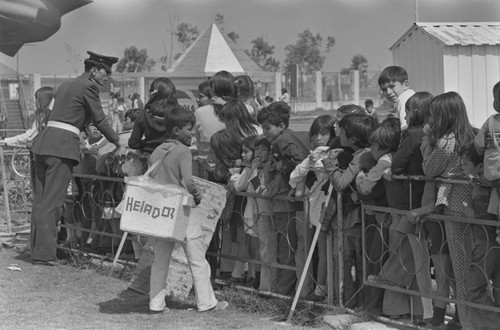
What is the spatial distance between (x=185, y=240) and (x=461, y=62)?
7689 millimetres

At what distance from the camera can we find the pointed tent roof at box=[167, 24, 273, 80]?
28.1 meters

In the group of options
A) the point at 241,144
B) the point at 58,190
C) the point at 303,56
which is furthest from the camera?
the point at 303,56

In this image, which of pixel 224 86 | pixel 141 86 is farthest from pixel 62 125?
pixel 141 86

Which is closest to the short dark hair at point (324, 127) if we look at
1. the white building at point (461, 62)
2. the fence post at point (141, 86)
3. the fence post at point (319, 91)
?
the white building at point (461, 62)

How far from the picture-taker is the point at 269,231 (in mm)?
6023

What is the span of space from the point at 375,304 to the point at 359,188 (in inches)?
30.0

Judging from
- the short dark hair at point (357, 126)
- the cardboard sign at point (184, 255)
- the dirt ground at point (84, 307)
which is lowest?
the dirt ground at point (84, 307)

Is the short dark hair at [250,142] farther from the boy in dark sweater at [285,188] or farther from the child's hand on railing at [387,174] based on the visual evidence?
the child's hand on railing at [387,174]

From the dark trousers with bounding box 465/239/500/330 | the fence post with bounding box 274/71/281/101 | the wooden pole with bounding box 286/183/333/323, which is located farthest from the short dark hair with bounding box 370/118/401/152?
the fence post with bounding box 274/71/281/101

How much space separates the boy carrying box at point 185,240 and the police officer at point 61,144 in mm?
1591

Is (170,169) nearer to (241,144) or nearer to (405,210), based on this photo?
(241,144)

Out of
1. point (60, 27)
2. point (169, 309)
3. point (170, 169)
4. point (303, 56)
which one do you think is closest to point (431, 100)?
point (170, 169)

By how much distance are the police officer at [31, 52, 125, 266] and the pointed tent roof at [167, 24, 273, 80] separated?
19.7 metres

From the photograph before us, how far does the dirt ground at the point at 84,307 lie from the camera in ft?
18.1
